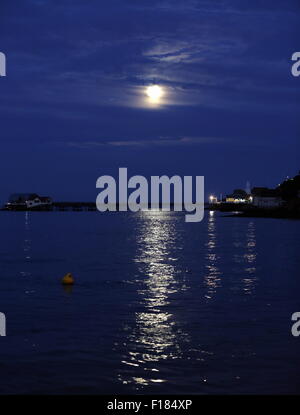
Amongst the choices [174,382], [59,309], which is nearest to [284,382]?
[174,382]

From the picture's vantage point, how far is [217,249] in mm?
59531

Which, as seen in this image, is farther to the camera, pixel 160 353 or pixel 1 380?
pixel 160 353

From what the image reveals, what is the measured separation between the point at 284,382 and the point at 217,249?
4450cm

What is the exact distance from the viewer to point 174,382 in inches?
592

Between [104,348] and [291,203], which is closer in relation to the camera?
[104,348]

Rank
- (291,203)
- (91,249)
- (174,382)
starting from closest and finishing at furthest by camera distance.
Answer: (174,382) → (91,249) → (291,203)

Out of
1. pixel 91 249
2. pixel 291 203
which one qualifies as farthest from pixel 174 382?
pixel 291 203

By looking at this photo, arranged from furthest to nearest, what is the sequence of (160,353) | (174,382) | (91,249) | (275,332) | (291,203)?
(291,203)
(91,249)
(275,332)
(160,353)
(174,382)
